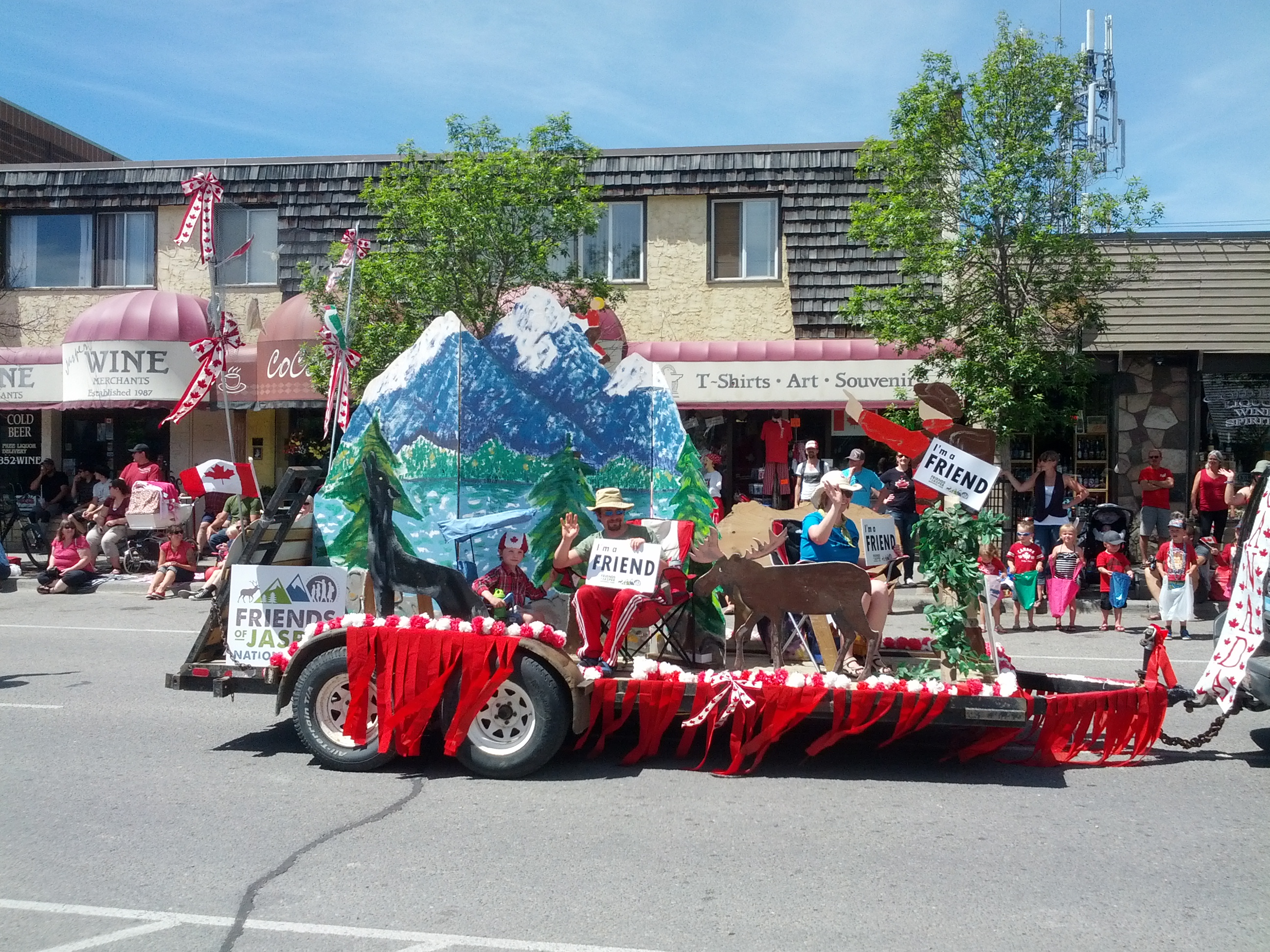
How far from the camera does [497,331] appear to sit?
7.71 meters

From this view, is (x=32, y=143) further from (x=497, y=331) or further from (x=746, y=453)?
(x=497, y=331)

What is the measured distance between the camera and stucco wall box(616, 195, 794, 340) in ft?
59.4

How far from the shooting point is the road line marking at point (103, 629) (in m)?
11.9

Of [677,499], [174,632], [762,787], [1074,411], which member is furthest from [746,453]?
[762,787]

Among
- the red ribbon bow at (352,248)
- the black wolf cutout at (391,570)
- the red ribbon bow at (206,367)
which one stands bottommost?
the black wolf cutout at (391,570)

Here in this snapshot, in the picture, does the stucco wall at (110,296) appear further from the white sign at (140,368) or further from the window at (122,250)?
the white sign at (140,368)

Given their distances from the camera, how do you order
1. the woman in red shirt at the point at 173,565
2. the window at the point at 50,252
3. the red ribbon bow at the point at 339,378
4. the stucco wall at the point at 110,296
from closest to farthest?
the red ribbon bow at the point at 339,378 < the woman in red shirt at the point at 173,565 < the stucco wall at the point at 110,296 < the window at the point at 50,252

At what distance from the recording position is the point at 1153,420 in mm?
16172

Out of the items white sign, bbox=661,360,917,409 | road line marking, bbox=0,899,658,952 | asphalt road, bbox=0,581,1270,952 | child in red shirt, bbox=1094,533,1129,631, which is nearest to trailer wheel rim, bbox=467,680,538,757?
asphalt road, bbox=0,581,1270,952

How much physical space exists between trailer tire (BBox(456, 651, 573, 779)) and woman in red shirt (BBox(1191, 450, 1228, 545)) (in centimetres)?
1080

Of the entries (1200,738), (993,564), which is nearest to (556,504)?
(1200,738)

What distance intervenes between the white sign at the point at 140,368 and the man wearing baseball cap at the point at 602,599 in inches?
495

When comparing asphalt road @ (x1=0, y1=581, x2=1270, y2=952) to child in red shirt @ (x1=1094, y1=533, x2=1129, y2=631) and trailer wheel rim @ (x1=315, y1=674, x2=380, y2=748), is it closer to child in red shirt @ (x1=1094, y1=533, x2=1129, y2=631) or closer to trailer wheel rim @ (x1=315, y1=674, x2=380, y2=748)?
trailer wheel rim @ (x1=315, y1=674, x2=380, y2=748)

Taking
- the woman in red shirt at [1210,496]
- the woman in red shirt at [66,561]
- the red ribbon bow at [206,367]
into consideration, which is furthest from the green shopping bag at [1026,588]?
the woman in red shirt at [66,561]
